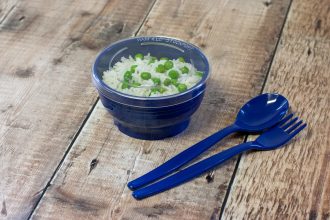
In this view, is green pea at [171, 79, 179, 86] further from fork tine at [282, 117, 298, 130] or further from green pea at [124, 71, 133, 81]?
fork tine at [282, 117, 298, 130]

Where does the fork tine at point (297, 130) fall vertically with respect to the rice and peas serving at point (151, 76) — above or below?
below

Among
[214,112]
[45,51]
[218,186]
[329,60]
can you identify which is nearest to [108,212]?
[218,186]

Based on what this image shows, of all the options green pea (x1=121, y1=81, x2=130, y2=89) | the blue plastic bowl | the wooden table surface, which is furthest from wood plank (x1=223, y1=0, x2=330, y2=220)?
green pea (x1=121, y1=81, x2=130, y2=89)

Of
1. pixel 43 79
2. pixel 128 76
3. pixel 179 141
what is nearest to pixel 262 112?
pixel 179 141

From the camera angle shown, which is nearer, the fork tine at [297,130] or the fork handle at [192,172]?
the fork handle at [192,172]

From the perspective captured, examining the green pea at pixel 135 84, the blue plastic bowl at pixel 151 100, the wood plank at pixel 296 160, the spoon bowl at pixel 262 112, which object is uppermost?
the green pea at pixel 135 84

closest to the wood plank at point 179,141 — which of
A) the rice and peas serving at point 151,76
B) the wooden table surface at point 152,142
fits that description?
the wooden table surface at point 152,142

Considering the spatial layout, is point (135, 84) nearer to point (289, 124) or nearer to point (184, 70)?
point (184, 70)

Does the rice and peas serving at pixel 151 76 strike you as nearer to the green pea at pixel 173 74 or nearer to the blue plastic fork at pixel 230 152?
the green pea at pixel 173 74
